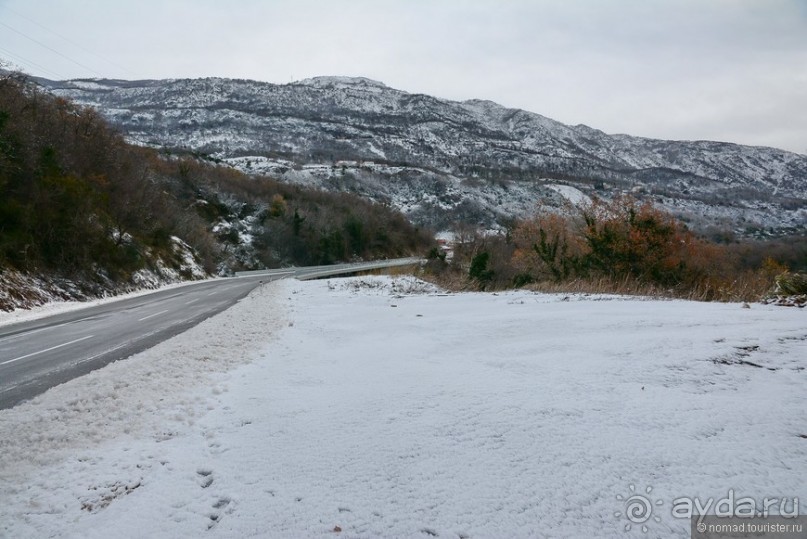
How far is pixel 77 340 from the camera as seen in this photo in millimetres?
10641

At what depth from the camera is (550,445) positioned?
3.05 m

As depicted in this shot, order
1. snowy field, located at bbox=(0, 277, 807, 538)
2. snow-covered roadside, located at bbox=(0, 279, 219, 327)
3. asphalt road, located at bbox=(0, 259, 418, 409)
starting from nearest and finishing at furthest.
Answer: snowy field, located at bbox=(0, 277, 807, 538)
asphalt road, located at bbox=(0, 259, 418, 409)
snow-covered roadside, located at bbox=(0, 279, 219, 327)

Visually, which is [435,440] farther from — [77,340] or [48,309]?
[48,309]

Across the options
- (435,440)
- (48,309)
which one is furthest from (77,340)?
(435,440)

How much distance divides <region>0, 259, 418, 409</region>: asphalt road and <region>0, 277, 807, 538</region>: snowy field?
4.46 ft

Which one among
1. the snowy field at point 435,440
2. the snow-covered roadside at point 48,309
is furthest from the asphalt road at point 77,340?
the snowy field at point 435,440

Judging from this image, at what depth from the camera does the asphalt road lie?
7062 millimetres

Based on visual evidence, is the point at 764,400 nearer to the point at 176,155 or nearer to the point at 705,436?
the point at 705,436

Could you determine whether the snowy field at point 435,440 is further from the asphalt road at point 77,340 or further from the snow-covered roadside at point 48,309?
the snow-covered roadside at point 48,309

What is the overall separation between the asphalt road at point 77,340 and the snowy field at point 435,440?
1359 mm

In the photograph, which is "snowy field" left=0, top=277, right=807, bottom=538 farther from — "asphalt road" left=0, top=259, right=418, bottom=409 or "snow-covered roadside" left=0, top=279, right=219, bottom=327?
"snow-covered roadside" left=0, top=279, right=219, bottom=327

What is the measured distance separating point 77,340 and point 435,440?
10.8 m

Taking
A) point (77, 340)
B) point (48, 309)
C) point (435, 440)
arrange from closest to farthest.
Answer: point (435, 440) → point (77, 340) → point (48, 309)

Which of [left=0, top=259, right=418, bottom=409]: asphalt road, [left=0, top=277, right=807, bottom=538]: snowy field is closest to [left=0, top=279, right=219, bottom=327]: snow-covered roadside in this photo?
[left=0, top=259, right=418, bottom=409]: asphalt road
